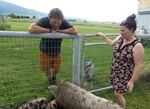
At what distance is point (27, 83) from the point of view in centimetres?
687

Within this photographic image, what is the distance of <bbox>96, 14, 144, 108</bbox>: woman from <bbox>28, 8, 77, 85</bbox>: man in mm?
1045

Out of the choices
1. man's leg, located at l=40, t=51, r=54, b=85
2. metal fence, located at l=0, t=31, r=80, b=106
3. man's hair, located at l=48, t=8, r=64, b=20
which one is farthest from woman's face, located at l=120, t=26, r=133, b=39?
man's leg, located at l=40, t=51, r=54, b=85

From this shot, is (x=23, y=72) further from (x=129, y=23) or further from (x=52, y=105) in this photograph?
(x=129, y=23)

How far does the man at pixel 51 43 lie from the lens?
621cm

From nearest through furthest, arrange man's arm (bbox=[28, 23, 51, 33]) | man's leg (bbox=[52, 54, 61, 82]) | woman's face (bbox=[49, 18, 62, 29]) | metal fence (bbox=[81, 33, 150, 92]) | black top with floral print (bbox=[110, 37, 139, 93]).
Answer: black top with floral print (bbox=[110, 37, 139, 93])
man's arm (bbox=[28, 23, 51, 33])
woman's face (bbox=[49, 18, 62, 29])
man's leg (bbox=[52, 54, 61, 82])
metal fence (bbox=[81, 33, 150, 92])

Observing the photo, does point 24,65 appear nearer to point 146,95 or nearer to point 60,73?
point 60,73

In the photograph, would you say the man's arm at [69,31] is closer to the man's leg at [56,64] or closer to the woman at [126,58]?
the man's leg at [56,64]

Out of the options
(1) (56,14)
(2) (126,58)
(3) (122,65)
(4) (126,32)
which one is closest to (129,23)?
(4) (126,32)

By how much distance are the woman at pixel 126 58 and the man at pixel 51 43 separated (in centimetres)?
104

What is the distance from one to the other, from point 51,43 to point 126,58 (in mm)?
1471

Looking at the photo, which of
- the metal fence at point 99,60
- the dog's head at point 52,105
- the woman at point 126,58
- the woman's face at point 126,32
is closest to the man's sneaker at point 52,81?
the dog's head at point 52,105

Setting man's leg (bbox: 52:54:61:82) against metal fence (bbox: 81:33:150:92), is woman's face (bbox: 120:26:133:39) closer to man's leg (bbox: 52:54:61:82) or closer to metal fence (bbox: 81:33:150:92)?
man's leg (bbox: 52:54:61:82)

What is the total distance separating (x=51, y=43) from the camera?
650 cm

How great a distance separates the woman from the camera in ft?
18.6
